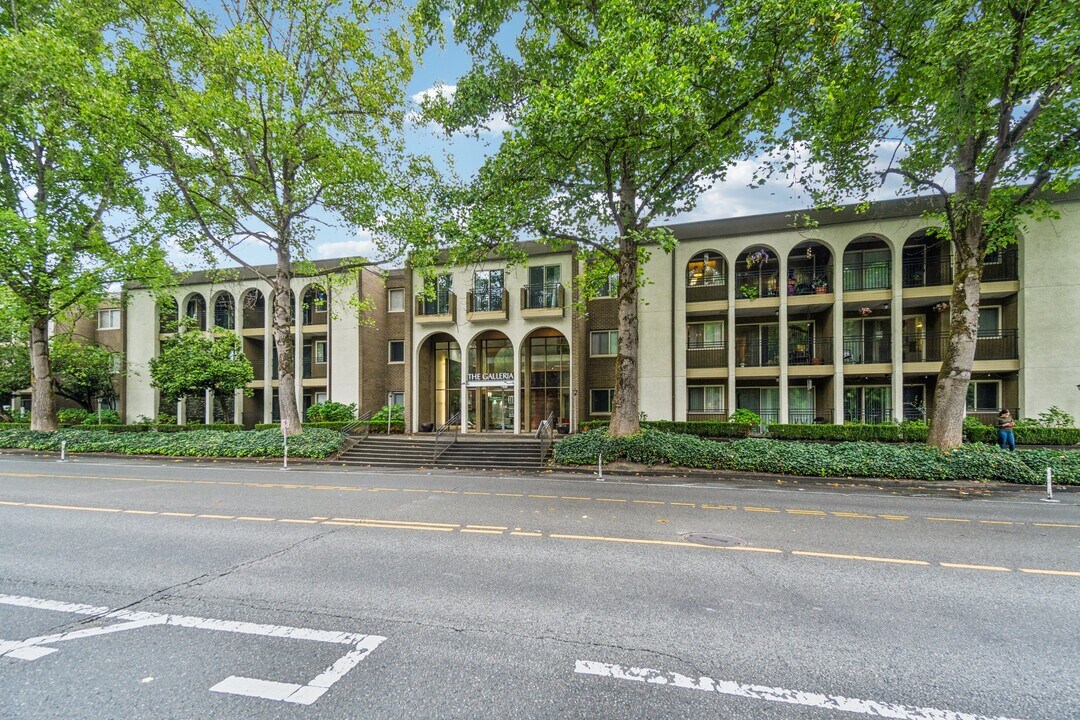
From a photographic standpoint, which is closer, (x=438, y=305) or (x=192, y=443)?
(x=192, y=443)

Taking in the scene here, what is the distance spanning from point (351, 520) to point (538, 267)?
16293mm

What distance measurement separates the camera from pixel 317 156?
15.8 metres

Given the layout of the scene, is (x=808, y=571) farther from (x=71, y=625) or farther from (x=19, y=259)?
(x=19, y=259)

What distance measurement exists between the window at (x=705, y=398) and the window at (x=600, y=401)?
3904mm

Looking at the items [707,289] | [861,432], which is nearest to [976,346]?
[861,432]

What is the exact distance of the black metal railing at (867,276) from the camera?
734 inches

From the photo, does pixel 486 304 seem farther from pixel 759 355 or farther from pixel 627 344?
pixel 759 355

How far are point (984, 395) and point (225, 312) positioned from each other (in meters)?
39.1

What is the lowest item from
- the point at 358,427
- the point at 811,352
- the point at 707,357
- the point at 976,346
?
the point at 358,427

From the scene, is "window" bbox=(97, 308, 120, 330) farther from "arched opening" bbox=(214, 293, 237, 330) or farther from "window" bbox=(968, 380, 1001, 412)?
"window" bbox=(968, 380, 1001, 412)

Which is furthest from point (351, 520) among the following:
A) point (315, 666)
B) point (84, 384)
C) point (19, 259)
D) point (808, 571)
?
point (84, 384)

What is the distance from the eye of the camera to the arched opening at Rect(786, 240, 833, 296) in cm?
1917

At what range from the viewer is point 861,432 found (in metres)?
16.4

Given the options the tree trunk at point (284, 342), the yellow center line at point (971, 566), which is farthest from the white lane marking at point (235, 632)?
the tree trunk at point (284, 342)
